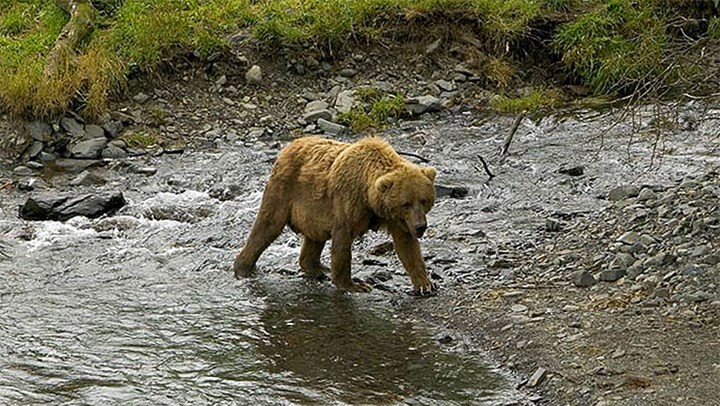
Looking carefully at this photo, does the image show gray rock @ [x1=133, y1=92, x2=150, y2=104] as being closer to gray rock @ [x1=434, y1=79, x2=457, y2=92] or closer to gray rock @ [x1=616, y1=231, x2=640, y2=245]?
gray rock @ [x1=434, y1=79, x2=457, y2=92]

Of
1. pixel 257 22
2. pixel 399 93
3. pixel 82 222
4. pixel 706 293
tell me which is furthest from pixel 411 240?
pixel 257 22

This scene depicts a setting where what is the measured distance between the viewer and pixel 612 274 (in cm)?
906

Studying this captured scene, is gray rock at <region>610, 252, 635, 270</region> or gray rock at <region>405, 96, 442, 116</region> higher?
gray rock at <region>610, 252, 635, 270</region>

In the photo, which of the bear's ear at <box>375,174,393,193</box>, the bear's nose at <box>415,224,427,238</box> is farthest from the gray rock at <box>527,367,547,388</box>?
the bear's ear at <box>375,174,393,193</box>

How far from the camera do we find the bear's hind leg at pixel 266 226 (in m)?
10.3

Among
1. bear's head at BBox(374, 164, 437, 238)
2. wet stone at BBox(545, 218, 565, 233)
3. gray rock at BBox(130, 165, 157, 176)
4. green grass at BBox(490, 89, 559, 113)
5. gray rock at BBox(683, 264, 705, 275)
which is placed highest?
bear's head at BBox(374, 164, 437, 238)

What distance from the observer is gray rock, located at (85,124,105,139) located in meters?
→ 15.6

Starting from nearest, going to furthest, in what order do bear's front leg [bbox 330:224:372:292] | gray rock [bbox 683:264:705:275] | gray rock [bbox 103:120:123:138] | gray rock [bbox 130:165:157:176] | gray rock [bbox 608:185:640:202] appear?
gray rock [bbox 683:264:705:275]
bear's front leg [bbox 330:224:372:292]
gray rock [bbox 608:185:640:202]
gray rock [bbox 130:165:157:176]
gray rock [bbox 103:120:123:138]

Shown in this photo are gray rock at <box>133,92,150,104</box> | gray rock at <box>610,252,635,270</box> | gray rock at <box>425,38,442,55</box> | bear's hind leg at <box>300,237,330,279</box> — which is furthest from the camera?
gray rock at <box>425,38,442,55</box>

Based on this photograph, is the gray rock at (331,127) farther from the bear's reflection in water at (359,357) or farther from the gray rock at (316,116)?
the bear's reflection in water at (359,357)

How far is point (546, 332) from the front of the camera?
8.24 metres

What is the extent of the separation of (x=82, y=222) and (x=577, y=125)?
6.96 metres

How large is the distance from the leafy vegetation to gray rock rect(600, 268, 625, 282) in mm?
7416

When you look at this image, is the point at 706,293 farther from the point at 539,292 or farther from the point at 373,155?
the point at 373,155
